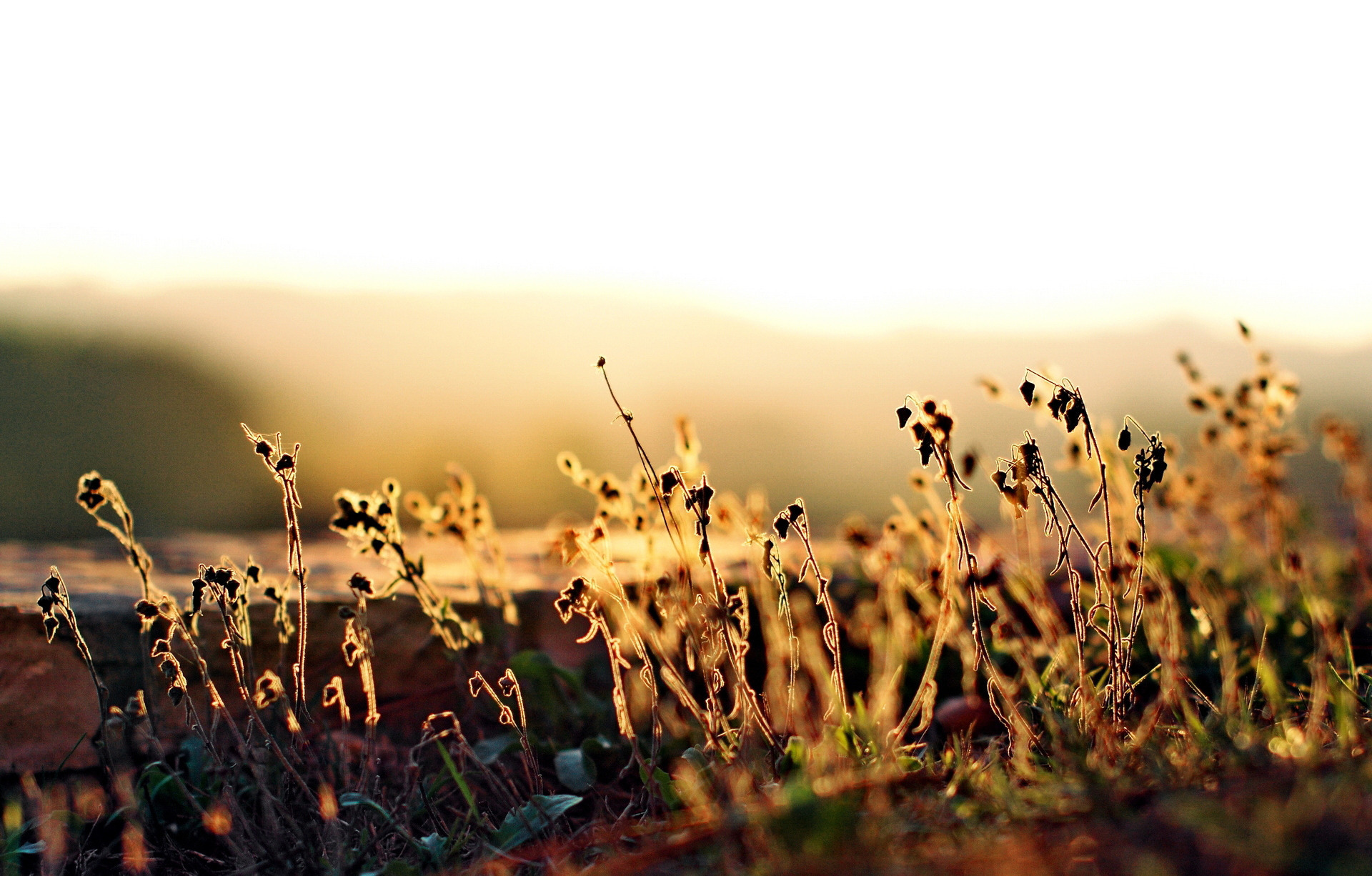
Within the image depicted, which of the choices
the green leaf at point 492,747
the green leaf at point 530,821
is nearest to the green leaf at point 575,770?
the green leaf at point 492,747

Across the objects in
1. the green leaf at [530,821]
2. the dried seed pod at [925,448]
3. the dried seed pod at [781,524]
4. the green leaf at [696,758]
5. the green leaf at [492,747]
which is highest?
the dried seed pod at [925,448]

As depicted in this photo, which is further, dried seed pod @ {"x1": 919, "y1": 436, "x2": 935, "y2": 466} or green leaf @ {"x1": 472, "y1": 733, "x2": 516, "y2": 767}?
green leaf @ {"x1": 472, "y1": 733, "x2": 516, "y2": 767}

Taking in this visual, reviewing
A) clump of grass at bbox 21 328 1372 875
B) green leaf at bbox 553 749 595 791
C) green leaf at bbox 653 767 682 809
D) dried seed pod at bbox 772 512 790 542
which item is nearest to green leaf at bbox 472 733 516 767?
clump of grass at bbox 21 328 1372 875

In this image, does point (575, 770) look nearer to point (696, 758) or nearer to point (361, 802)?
point (696, 758)

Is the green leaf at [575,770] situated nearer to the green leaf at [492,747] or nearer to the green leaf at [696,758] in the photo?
the green leaf at [492,747]

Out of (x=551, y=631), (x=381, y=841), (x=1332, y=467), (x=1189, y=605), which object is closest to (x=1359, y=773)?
(x=381, y=841)

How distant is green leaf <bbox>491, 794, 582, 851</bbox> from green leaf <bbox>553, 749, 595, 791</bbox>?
31 cm

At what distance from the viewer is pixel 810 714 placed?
309cm

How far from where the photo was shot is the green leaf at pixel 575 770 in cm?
257

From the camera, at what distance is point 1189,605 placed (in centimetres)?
355

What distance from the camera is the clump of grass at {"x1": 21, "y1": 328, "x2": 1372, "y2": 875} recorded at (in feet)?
4.98

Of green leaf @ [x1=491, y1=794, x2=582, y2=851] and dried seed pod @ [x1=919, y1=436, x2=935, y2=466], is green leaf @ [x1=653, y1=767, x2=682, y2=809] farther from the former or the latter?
dried seed pod @ [x1=919, y1=436, x2=935, y2=466]

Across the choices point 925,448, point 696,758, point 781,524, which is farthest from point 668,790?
point 925,448

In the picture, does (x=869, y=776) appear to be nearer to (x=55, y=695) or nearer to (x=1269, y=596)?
(x=55, y=695)
